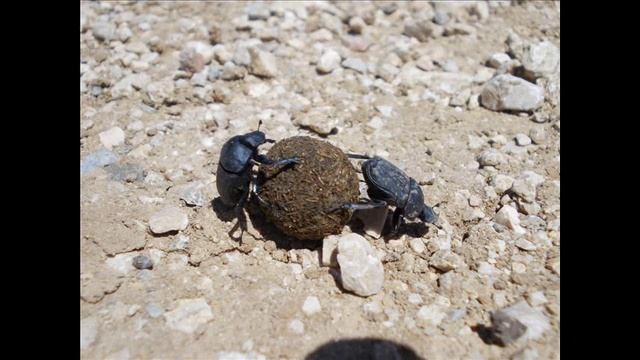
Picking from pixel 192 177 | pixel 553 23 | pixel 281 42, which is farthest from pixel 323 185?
pixel 553 23

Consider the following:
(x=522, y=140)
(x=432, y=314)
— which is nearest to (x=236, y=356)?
(x=432, y=314)

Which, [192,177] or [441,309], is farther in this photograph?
[192,177]

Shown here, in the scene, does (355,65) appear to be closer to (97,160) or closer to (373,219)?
(373,219)

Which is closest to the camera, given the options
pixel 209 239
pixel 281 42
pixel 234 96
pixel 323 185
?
pixel 323 185

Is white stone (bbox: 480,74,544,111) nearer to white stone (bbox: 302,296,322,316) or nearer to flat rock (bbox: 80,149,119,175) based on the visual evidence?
white stone (bbox: 302,296,322,316)

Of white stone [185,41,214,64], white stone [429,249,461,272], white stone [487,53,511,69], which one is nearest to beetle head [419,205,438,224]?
white stone [429,249,461,272]

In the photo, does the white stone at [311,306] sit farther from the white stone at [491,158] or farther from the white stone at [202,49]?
the white stone at [202,49]

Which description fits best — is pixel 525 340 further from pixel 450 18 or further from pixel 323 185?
pixel 450 18
